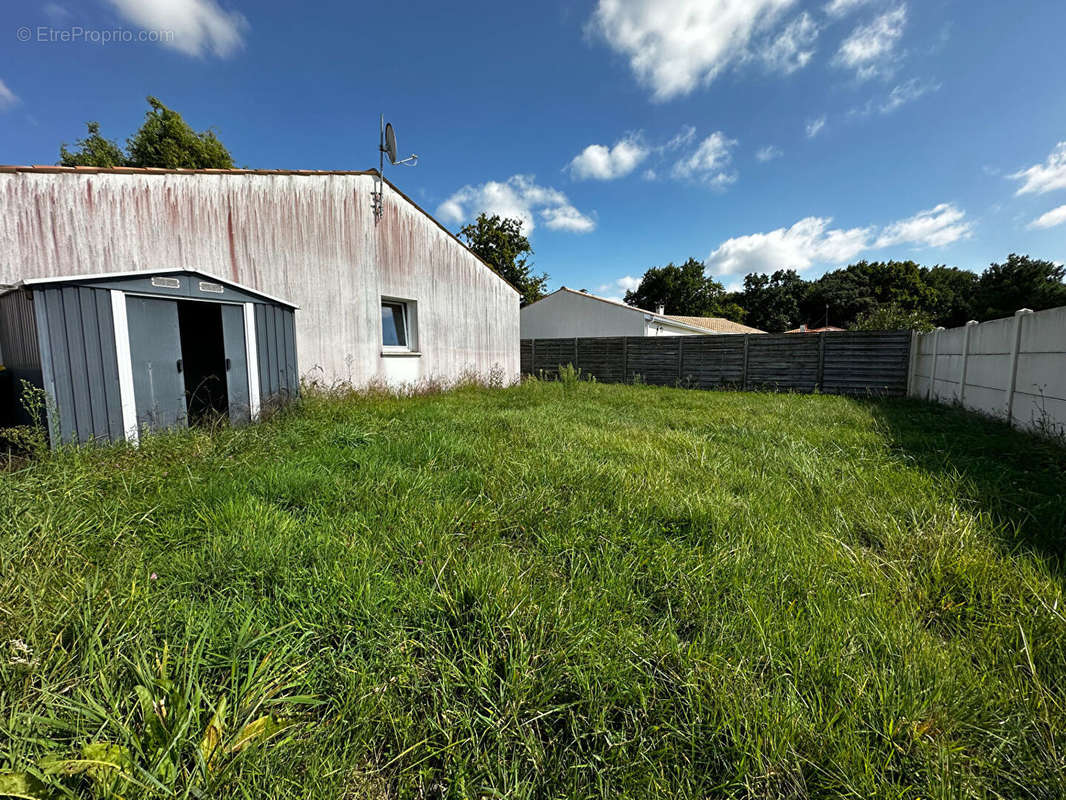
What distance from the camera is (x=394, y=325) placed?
332 inches

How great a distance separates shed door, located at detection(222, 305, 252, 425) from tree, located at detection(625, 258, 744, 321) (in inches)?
1722

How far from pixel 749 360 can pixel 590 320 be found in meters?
10.8

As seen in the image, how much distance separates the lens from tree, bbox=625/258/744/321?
43.6 metres

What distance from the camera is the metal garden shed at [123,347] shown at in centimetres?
353

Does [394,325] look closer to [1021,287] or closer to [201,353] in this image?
[201,353]

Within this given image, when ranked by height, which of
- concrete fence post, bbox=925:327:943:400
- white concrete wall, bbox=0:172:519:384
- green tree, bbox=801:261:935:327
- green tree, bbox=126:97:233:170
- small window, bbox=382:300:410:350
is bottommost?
concrete fence post, bbox=925:327:943:400

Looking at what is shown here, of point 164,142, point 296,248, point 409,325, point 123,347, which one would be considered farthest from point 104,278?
point 164,142

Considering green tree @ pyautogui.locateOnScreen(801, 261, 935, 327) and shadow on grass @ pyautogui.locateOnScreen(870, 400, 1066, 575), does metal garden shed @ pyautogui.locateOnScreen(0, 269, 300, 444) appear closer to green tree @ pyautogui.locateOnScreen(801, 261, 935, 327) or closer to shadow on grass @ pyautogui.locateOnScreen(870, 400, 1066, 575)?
shadow on grass @ pyautogui.locateOnScreen(870, 400, 1066, 575)

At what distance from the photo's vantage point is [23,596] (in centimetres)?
151

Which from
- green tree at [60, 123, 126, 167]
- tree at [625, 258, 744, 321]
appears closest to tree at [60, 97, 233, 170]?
green tree at [60, 123, 126, 167]

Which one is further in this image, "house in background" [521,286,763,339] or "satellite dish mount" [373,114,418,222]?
"house in background" [521,286,763,339]

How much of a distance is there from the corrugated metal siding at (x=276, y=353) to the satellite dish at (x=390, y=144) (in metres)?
3.89

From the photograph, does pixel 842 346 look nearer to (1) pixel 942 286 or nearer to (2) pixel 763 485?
(2) pixel 763 485

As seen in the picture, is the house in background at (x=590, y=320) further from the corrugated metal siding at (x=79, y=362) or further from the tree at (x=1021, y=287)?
the tree at (x=1021, y=287)
